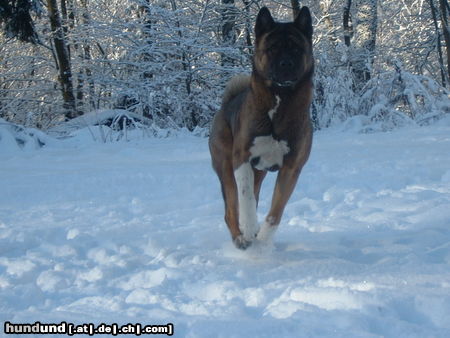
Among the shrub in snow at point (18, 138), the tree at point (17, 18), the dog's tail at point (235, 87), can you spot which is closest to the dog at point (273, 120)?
the dog's tail at point (235, 87)

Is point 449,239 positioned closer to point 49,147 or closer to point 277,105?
point 277,105

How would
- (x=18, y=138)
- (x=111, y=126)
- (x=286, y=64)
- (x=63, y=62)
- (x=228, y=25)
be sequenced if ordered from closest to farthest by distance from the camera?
1. (x=286, y=64)
2. (x=18, y=138)
3. (x=111, y=126)
4. (x=228, y=25)
5. (x=63, y=62)

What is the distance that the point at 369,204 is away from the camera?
463 cm

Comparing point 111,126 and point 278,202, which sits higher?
point 278,202

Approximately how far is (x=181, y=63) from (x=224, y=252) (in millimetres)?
11961

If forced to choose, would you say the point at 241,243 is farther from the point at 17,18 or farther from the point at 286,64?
the point at 17,18

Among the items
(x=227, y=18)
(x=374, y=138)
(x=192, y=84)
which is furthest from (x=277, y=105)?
(x=227, y=18)

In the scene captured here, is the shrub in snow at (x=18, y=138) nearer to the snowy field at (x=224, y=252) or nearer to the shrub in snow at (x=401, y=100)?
the snowy field at (x=224, y=252)

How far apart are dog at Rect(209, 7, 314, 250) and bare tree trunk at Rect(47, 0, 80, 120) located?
46.7ft

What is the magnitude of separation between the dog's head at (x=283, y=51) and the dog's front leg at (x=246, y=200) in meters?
0.57

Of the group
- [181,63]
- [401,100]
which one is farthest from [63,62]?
[401,100]

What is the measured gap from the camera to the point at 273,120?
337 centimetres

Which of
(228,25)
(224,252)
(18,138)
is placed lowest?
(18,138)

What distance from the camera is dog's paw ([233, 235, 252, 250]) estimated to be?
3.44 meters
